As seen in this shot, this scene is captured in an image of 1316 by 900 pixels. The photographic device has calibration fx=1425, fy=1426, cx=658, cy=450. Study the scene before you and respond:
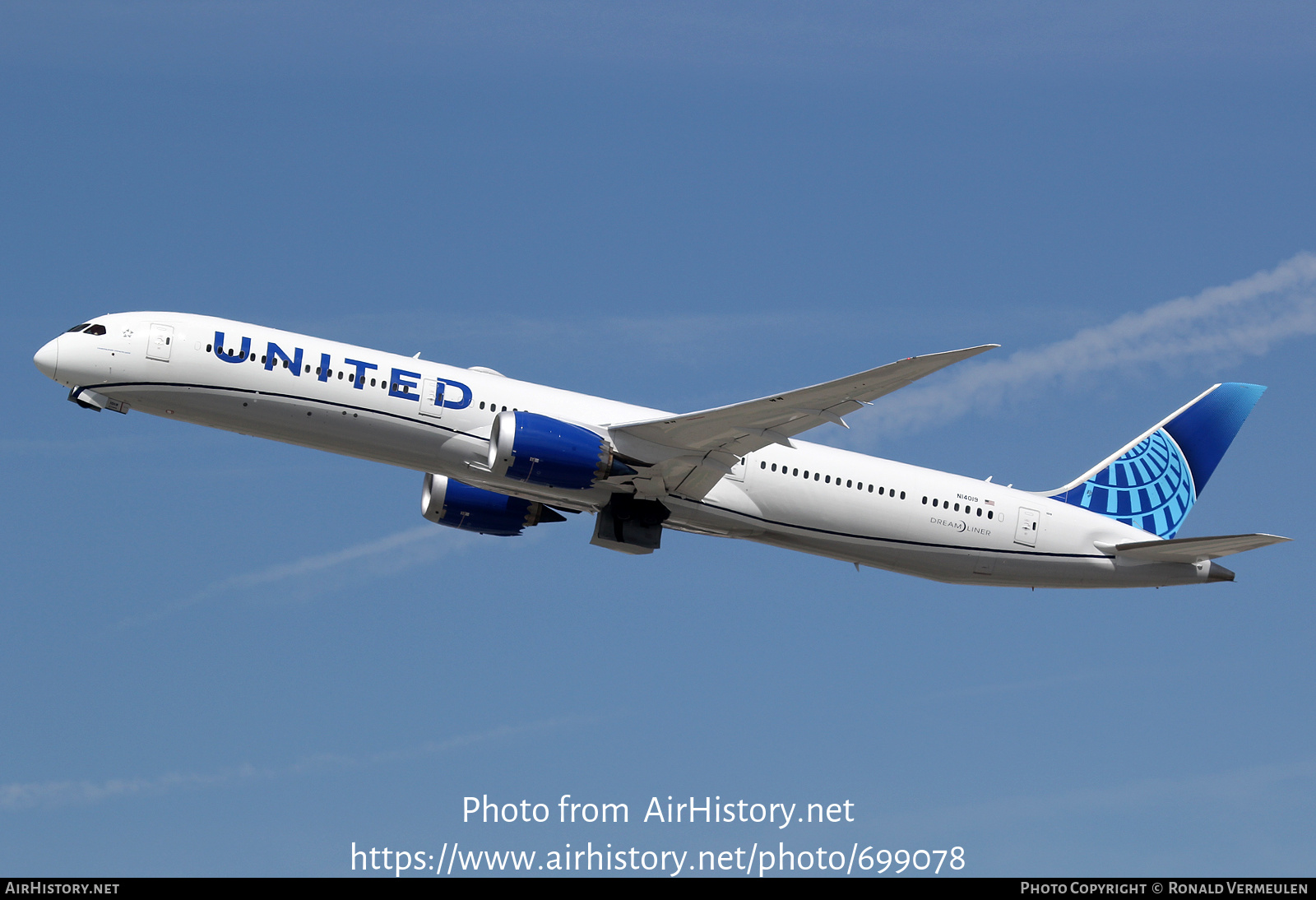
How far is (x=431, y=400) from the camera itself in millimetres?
37250

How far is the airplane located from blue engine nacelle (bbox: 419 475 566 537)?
0.05 m

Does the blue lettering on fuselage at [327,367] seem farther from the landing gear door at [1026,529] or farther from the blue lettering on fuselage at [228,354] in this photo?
the landing gear door at [1026,529]

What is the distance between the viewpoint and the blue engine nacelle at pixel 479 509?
142 ft

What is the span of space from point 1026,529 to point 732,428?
10.7 m

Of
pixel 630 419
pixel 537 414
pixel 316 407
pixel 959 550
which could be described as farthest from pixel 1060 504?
pixel 316 407

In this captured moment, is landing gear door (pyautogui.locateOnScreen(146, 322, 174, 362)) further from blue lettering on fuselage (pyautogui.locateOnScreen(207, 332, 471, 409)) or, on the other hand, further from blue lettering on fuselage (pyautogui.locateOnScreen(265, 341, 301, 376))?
blue lettering on fuselage (pyautogui.locateOnScreen(265, 341, 301, 376))

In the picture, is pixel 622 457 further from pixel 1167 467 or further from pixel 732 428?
pixel 1167 467

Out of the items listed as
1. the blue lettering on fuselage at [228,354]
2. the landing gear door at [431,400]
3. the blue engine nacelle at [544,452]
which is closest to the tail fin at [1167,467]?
the blue engine nacelle at [544,452]

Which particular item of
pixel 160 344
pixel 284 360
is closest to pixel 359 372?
pixel 284 360

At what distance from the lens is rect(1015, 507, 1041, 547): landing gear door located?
4200 centimetres

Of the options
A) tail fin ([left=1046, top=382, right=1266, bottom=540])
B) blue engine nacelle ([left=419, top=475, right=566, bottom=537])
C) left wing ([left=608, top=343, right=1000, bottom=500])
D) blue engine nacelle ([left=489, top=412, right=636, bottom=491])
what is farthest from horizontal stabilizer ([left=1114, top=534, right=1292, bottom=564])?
blue engine nacelle ([left=419, top=475, right=566, bottom=537])
